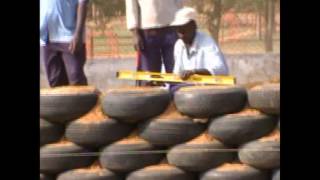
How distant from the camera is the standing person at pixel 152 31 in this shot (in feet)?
19.2

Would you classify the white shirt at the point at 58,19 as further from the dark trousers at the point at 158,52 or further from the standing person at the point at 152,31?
the dark trousers at the point at 158,52

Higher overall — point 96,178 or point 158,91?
→ point 158,91

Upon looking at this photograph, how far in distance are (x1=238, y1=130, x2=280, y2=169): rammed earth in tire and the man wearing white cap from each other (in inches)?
22.4

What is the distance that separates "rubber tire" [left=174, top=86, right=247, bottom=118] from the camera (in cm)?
577

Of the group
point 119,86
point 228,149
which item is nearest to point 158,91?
point 119,86

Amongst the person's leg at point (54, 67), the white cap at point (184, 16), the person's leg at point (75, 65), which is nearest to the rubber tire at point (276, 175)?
the white cap at point (184, 16)

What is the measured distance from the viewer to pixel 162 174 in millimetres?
5871

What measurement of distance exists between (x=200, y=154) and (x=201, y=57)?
2.37 feet

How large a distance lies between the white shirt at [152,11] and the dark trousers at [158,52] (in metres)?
0.06

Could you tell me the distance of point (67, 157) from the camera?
19.4 ft

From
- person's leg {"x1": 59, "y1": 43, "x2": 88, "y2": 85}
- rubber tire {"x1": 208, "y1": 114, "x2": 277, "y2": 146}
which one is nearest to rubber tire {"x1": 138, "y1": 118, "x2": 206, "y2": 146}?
rubber tire {"x1": 208, "y1": 114, "x2": 277, "y2": 146}
